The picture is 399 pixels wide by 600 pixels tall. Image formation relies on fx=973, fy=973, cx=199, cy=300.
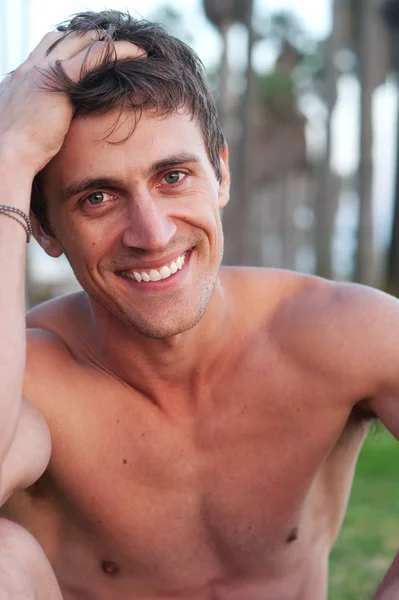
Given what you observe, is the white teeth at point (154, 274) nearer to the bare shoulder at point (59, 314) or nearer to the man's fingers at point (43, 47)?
the bare shoulder at point (59, 314)

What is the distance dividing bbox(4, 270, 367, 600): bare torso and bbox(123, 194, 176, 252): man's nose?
0.47 meters

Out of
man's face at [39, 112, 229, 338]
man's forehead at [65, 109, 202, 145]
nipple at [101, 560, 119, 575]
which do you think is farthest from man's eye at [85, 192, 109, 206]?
nipple at [101, 560, 119, 575]

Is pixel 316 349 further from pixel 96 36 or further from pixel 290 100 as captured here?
pixel 290 100

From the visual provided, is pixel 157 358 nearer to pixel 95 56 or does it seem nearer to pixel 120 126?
pixel 120 126

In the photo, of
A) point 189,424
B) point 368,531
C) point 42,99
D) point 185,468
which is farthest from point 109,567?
point 368,531

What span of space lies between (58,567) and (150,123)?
4.33ft

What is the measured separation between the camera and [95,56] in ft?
8.16

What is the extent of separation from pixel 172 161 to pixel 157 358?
1.88 ft

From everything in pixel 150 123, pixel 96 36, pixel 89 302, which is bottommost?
pixel 89 302

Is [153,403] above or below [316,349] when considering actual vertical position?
below

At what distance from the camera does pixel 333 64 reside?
10469 millimetres

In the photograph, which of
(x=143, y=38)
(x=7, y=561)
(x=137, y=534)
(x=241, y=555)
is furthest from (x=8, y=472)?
(x=143, y=38)

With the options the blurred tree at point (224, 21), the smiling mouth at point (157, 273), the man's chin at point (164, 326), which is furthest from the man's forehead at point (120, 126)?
the blurred tree at point (224, 21)

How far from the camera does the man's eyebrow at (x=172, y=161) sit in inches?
93.7
